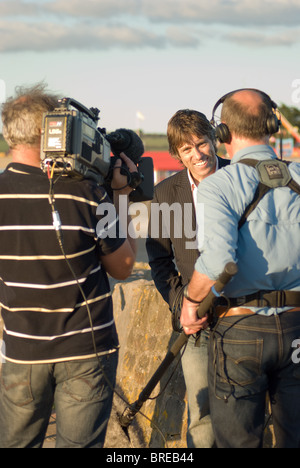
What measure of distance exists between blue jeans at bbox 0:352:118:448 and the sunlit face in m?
1.37

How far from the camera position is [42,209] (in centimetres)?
271

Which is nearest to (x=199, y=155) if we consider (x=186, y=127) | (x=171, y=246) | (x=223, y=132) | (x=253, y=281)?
(x=186, y=127)

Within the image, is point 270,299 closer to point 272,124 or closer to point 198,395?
point 272,124

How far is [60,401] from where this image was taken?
9.09 ft

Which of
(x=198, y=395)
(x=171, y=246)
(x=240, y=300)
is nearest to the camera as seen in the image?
(x=240, y=300)

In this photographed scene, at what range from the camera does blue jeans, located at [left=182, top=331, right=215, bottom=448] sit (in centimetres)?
345

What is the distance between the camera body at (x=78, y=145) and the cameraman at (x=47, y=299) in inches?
3.1

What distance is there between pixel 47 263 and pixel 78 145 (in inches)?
20.1

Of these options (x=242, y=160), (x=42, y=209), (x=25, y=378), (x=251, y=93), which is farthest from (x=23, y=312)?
(x=251, y=93)

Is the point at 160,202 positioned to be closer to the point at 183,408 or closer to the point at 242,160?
the point at 242,160

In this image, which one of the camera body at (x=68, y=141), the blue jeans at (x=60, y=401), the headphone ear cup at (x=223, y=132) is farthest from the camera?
the headphone ear cup at (x=223, y=132)

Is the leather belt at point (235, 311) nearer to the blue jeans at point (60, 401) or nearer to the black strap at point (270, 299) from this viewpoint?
the black strap at point (270, 299)

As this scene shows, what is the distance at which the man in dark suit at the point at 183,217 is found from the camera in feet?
11.8

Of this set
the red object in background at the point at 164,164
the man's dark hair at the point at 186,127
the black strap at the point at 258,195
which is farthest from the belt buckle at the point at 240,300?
the red object in background at the point at 164,164
